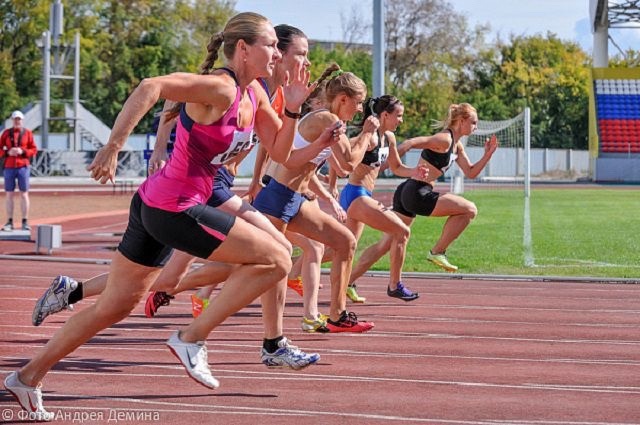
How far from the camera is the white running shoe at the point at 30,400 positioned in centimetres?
583

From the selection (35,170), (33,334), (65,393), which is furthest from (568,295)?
(35,170)

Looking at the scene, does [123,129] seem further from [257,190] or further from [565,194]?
[565,194]

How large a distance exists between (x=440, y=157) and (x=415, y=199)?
0.61 m

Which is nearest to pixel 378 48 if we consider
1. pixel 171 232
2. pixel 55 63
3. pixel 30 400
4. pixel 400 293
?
pixel 400 293

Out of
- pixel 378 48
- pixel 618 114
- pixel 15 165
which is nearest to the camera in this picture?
pixel 15 165

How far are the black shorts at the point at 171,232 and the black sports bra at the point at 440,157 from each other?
662cm

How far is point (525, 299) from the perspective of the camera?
39.7 feet

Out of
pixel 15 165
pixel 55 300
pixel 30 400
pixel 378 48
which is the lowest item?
pixel 30 400

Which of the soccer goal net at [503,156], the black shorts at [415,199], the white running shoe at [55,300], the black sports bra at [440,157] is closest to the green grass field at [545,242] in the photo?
the black sports bra at [440,157]

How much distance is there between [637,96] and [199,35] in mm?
30521

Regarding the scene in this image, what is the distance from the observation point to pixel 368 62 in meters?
86.8

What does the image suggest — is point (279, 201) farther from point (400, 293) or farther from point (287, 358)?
point (400, 293)

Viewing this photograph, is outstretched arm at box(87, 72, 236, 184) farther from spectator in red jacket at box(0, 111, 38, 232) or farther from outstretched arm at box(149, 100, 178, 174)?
spectator in red jacket at box(0, 111, 38, 232)

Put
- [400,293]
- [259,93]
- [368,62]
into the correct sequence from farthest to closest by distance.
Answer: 1. [368,62]
2. [400,293]
3. [259,93]
